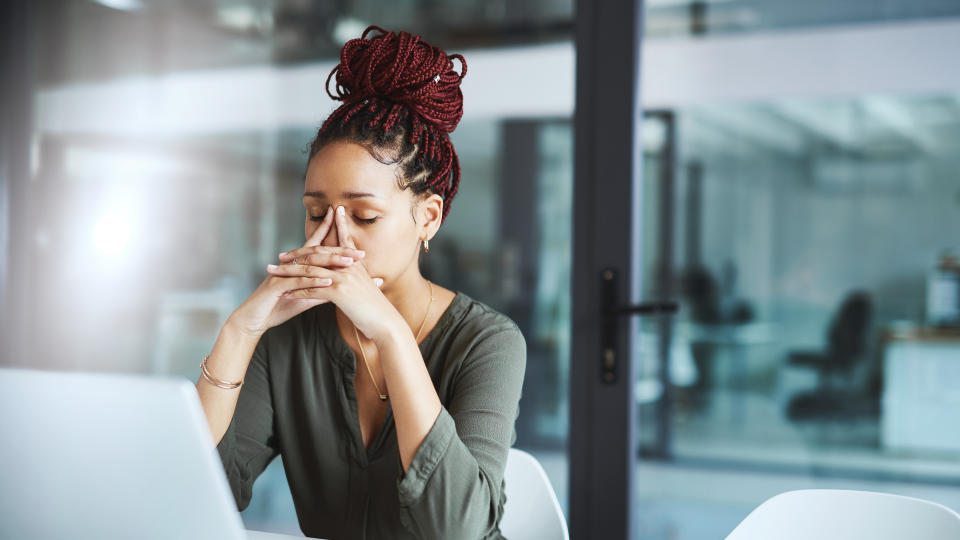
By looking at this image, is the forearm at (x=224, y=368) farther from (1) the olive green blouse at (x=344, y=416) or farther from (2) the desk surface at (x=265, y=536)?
(2) the desk surface at (x=265, y=536)

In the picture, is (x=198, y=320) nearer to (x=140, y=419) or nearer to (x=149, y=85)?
(x=149, y=85)

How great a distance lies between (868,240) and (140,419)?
6.33 ft

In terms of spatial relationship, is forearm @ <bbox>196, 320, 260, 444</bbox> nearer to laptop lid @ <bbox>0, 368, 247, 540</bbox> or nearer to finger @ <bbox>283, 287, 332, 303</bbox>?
finger @ <bbox>283, 287, 332, 303</bbox>

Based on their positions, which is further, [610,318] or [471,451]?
[610,318]

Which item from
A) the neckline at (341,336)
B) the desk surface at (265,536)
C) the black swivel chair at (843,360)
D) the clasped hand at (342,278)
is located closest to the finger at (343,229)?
the clasped hand at (342,278)

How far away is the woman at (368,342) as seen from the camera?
1.20 metres

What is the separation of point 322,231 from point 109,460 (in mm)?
605

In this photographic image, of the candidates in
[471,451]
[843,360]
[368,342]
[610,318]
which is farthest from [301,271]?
[843,360]

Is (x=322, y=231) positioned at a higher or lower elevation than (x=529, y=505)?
higher

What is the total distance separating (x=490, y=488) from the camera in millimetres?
1190

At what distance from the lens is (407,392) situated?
1.13m

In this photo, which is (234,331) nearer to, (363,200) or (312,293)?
(312,293)

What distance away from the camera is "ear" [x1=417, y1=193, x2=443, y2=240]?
139 centimetres

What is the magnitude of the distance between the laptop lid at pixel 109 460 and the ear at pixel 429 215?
70cm
